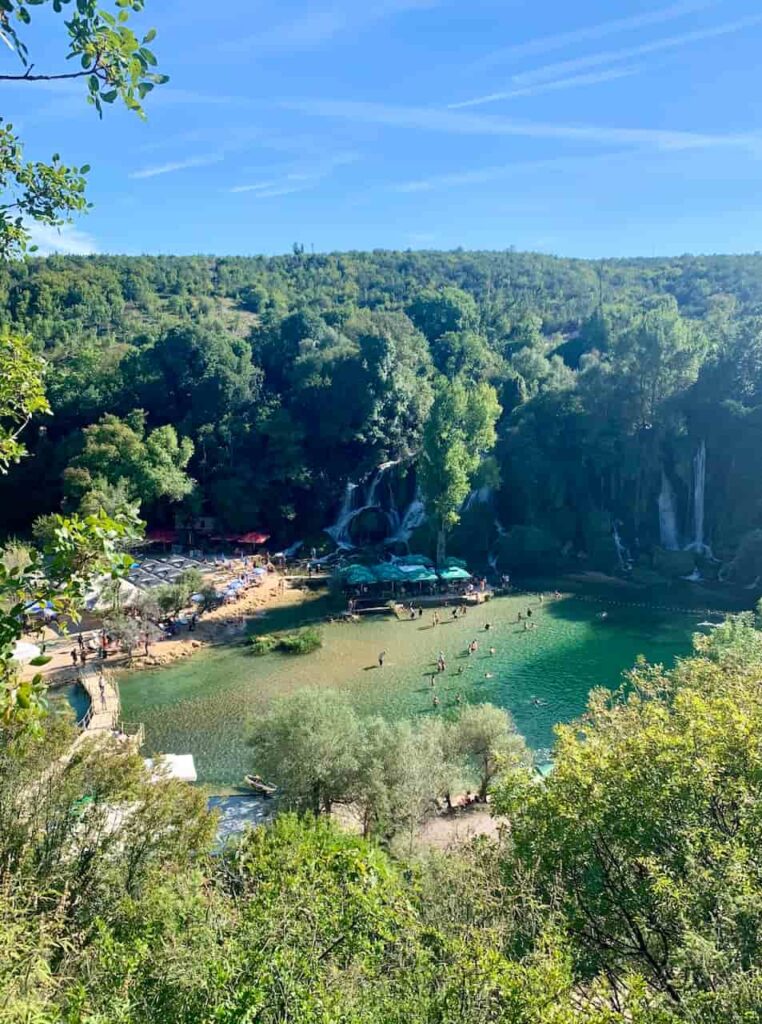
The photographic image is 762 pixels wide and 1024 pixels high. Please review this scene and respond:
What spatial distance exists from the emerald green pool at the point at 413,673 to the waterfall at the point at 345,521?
13.4m

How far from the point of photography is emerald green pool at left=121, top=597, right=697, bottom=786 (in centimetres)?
2186

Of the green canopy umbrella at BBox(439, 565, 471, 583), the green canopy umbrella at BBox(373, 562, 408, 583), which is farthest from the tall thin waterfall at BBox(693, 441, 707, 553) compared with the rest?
the green canopy umbrella at BBox(373, 562, 408, 583)

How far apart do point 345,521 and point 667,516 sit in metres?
21.9

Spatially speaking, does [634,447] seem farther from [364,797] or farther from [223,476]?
[364,797]

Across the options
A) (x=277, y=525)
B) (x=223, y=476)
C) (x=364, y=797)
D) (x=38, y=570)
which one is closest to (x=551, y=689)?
(x=364, y=797)

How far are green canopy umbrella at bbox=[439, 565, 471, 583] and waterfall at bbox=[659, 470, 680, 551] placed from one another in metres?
14.3

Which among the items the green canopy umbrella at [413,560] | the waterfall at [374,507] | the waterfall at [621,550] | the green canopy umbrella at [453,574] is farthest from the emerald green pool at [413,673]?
the waterfall at [374,507]

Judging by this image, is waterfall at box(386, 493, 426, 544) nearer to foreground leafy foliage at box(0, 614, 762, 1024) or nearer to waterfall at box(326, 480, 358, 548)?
waterfall at box(326, 480, 358, 548)

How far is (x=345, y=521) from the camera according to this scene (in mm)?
46375

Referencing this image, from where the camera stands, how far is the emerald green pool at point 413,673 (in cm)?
2186

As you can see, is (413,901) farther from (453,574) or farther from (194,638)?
(453,574)

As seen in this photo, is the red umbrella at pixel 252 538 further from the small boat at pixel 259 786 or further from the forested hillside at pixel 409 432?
the small boat at pixel 259 786

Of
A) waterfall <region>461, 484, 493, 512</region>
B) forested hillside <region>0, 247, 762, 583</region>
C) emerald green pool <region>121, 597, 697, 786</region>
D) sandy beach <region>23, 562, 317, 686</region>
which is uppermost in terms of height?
forested hillside <region>0, 247, 762, 583</region>

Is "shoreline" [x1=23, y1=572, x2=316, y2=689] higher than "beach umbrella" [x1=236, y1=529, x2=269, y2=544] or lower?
lower
